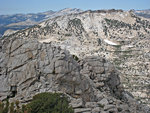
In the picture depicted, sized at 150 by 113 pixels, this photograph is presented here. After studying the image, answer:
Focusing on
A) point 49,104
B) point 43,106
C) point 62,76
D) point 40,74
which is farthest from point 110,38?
point 43,106

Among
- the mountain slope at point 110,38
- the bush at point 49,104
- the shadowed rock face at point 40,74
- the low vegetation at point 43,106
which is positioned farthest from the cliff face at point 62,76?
the mountain slope at point 110,38

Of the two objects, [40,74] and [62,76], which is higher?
[40,74]

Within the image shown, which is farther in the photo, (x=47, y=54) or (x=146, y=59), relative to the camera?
(x=146, y=59)

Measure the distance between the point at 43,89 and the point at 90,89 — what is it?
706 cm

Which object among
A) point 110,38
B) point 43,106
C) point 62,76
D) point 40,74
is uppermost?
point 110,38

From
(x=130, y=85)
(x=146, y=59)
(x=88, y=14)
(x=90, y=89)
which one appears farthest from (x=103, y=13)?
→ (x=90, y=89)

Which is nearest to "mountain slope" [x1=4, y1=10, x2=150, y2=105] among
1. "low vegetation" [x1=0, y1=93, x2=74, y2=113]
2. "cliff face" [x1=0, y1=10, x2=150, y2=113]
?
"cliff face" [x1=0, y1=10, x2=150, y2=113]

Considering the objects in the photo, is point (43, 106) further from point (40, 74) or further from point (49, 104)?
point (40, 74)

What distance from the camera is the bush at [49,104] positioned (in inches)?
792

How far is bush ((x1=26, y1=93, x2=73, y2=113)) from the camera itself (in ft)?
66.0

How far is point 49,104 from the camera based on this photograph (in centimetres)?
2112

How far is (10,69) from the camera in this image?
86.7 feet

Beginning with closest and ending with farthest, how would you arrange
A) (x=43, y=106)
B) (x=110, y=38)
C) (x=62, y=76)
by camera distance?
(x=43, y=106)
(x=62, y=76)
(x=110, y=38)

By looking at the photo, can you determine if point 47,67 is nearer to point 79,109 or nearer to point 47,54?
point 47,54
